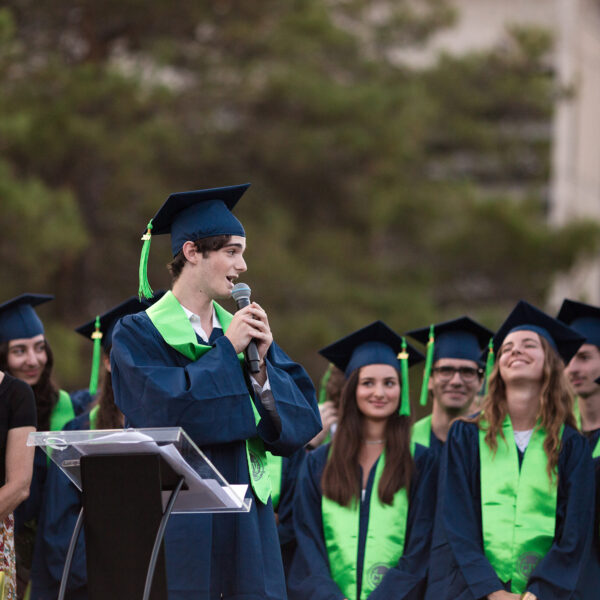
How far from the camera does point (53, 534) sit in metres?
6.02

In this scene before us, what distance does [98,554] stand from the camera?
11.6 feet

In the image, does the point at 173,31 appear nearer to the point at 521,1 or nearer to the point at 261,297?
the point at 261,297

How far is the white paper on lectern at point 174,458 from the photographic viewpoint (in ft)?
11.0

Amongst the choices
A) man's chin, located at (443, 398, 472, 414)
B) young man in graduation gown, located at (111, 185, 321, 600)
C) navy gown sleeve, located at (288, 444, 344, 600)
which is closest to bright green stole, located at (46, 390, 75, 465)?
navy gown sleeve, located at (288, 444, 344, 600)

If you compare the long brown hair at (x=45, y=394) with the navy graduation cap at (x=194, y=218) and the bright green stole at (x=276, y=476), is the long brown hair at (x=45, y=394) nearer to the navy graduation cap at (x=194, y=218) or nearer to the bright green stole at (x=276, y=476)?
the bright green stole at (x=276, y=476)

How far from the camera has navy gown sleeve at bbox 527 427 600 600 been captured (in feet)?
17.0

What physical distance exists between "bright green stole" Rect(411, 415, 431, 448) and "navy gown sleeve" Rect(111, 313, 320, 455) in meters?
2.59

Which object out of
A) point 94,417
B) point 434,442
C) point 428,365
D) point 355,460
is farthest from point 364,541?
point 94,417

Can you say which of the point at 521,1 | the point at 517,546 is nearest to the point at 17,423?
the point at 517,546

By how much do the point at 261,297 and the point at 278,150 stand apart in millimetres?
2179

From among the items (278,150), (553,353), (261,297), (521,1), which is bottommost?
(553,353)

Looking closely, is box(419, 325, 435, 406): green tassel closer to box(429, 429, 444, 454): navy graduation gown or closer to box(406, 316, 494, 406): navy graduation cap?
box(406, 316, 494, 406): navy graduation cap

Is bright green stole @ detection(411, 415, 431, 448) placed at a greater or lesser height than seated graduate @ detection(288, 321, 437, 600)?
greater

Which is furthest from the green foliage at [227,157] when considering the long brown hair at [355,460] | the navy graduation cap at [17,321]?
the long brown hair at [355,460]
